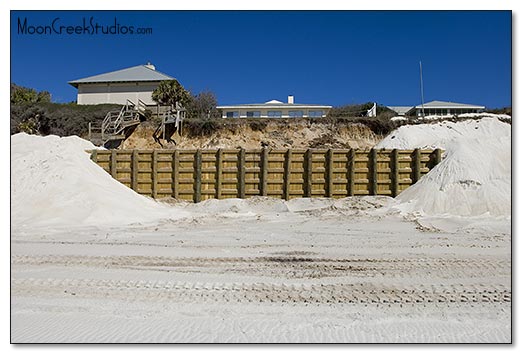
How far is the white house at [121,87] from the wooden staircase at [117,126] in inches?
91.6

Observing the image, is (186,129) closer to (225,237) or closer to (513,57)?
(225,237)

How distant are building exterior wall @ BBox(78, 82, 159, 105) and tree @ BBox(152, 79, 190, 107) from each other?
3.92ft

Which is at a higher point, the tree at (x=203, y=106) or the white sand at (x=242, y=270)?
the tree at (x=203, y=106)

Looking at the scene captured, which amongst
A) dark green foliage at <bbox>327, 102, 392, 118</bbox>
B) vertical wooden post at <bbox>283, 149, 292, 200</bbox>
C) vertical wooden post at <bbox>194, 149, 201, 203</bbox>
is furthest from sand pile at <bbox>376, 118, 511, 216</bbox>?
dark green foliage at <bbox>327, 102, 392, 118</bbox>

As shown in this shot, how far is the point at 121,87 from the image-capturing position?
31.5 metres

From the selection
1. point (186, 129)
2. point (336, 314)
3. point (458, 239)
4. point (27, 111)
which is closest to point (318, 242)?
point (458, 239)

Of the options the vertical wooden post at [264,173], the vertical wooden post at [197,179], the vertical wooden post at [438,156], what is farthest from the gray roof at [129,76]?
the vertical wooden post at [438,156]

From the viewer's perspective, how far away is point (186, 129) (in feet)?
92.5

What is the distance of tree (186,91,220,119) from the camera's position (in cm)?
3250

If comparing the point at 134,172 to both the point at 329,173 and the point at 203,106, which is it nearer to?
the point at 329,173

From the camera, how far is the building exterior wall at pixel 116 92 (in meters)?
31.4

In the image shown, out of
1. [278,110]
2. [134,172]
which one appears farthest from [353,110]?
[134,172]

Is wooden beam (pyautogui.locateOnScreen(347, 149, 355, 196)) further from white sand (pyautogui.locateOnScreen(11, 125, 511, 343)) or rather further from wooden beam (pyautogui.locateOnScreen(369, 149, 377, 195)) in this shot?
white sand (pyautogui.locateOnScreen(11, 125, 511, 343))

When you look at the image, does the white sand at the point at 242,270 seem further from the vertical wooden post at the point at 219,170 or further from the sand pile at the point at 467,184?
the vertical wooden post at the point at 219,170
